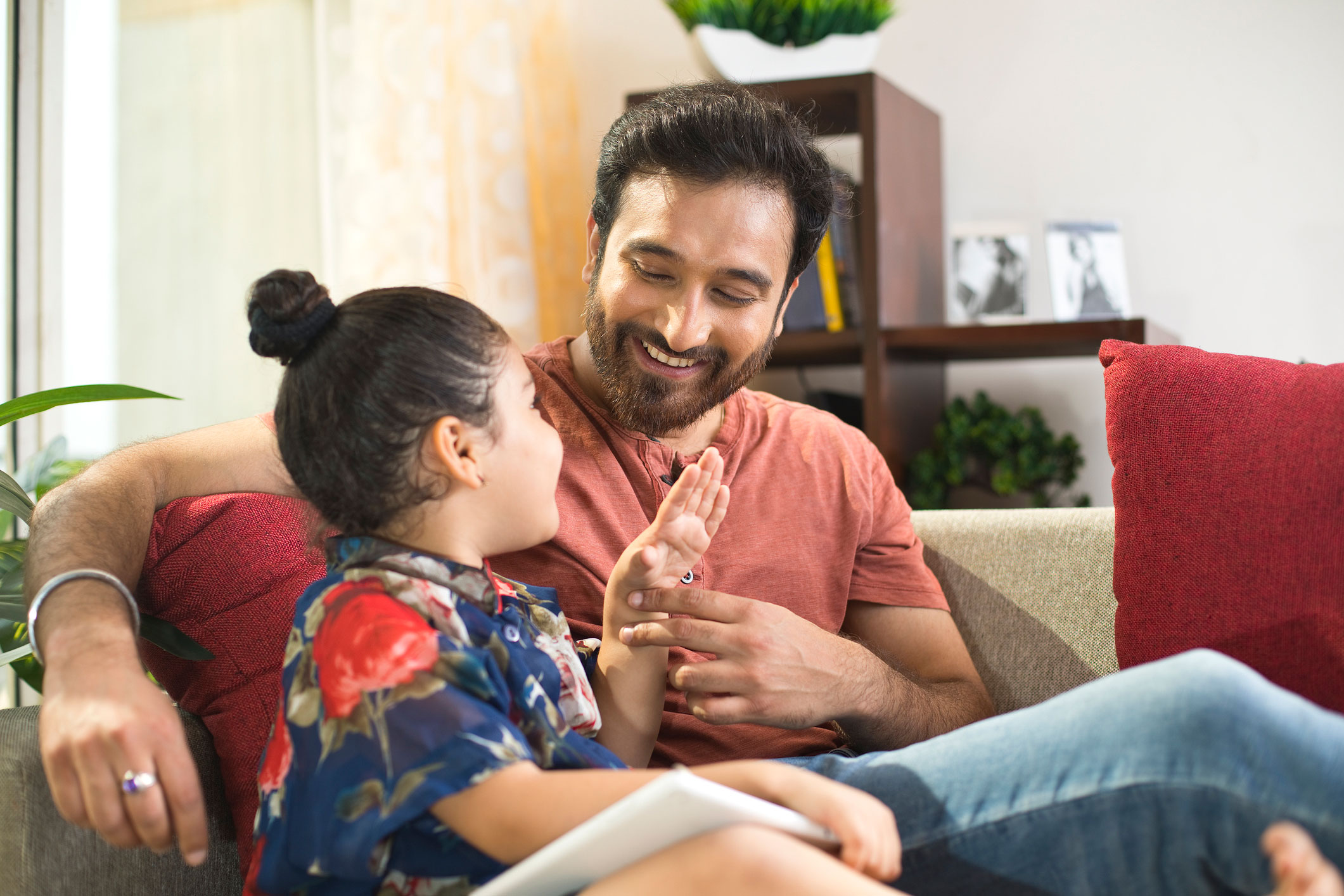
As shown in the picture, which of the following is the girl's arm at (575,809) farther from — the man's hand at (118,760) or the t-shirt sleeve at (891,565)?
the t-shirt sleeve at (891,565)

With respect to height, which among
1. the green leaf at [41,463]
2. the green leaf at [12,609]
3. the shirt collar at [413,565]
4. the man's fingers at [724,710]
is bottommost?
the man's fingers at [724,710]

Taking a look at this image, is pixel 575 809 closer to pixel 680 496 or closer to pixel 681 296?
pixel 680 496

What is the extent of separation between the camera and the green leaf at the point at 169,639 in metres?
1.07

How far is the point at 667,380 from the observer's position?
133 centimetres

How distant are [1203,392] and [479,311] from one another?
0.73m

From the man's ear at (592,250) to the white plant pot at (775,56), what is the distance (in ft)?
2.10

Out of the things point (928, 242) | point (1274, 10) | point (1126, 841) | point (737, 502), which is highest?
point (1274, 10)

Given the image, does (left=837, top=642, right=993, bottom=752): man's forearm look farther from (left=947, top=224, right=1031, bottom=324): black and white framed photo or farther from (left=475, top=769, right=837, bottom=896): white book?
(left=947, top=224, right=1031, bottom=324): black and white framed photo

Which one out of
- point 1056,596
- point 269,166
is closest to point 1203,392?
point 1056,596

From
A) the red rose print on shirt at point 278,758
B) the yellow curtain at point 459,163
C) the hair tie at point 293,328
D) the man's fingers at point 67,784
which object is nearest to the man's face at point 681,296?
the hair tie at point 293,328

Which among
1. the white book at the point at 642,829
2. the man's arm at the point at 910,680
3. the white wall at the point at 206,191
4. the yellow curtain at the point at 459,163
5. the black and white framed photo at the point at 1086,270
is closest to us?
the white book at the point at 642,829

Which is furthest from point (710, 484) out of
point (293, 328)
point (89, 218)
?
point (89, 218)

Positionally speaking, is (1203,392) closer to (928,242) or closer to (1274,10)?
(928,242)

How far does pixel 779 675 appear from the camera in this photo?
3.63ft
